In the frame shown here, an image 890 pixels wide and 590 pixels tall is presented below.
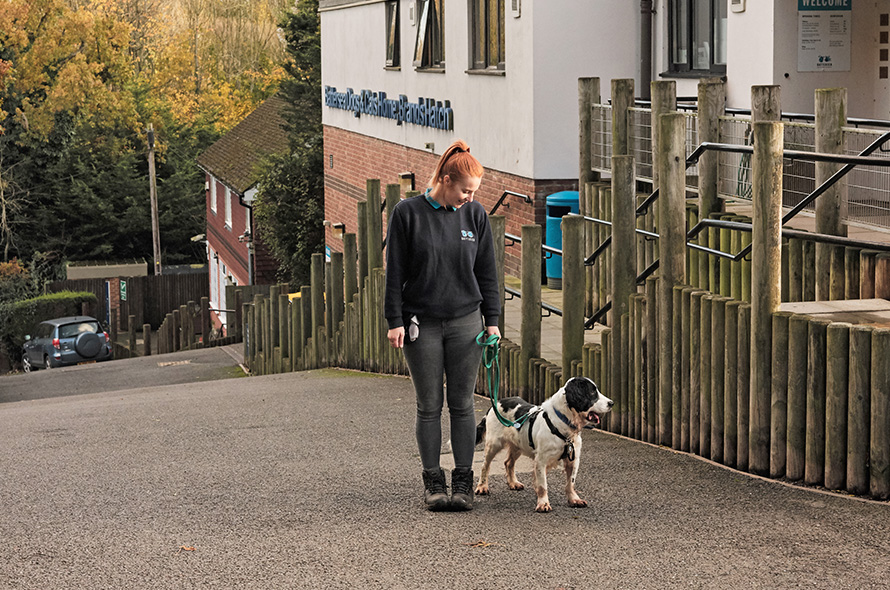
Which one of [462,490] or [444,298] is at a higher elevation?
[444,298]

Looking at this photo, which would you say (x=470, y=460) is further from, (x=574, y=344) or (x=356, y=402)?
(x=356, y=402)

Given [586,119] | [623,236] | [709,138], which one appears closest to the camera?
[623,236]

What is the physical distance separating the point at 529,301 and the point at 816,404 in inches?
136

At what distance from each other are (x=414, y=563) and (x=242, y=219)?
3331cm

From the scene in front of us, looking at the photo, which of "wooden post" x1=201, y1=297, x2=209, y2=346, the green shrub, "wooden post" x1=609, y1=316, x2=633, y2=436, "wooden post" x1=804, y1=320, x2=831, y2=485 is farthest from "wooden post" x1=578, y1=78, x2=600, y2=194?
the green shrub

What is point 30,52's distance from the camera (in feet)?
168

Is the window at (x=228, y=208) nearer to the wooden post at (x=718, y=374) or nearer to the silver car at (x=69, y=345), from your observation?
the silver car at (x=69, y=345)

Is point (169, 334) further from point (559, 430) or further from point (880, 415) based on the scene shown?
point (880, 415)

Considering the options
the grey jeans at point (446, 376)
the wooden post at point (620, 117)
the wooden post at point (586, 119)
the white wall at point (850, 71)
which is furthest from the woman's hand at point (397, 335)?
the white wall at point (850, 71)

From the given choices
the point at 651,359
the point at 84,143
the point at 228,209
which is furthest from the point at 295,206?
the point at 651,359

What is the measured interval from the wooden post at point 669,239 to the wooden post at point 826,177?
88 cm

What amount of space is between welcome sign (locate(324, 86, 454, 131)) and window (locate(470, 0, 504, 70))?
1.33 m

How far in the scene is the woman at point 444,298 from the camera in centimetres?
609

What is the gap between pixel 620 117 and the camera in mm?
12094
